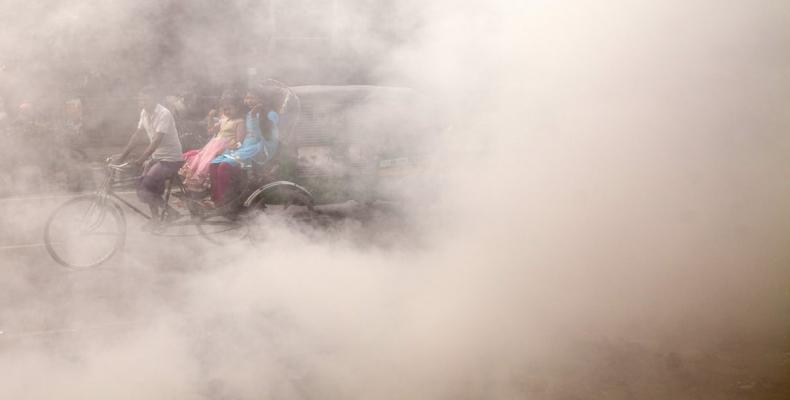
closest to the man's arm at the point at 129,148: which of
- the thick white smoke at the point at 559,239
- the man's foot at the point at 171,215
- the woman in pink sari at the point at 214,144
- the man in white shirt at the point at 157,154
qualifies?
A: the man in white shirt at the point at 157,154

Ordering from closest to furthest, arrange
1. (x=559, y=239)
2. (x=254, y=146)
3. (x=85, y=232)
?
(x=559, y=239)
(x=254, y=146)
(x=85, y=232)

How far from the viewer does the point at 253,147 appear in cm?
450

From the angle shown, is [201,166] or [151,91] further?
[201,166]

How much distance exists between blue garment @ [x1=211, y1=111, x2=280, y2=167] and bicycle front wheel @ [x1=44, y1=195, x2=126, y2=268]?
3.07ft

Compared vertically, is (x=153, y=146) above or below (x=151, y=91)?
below

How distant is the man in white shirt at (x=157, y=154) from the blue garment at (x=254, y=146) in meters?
0.54

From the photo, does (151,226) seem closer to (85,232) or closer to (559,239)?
(85,232)

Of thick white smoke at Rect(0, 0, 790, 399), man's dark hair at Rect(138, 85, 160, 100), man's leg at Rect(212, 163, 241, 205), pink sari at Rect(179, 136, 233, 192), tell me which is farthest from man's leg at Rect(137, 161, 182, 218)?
thick white smoke at Rect(0, 0, 790, 399)

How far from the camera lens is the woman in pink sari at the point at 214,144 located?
4.51 metres

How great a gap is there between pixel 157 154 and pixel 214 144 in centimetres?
42

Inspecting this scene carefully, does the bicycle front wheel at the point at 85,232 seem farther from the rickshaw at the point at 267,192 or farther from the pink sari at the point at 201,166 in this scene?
the pink sari at the point at 201,166

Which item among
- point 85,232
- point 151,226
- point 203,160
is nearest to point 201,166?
point 203,160

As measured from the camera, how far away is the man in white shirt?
4.55m

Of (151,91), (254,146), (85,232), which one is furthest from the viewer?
(85,232)
